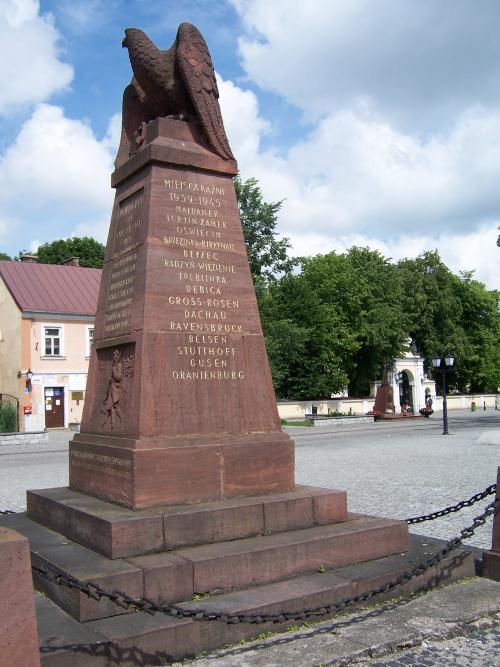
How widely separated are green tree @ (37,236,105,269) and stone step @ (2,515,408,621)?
143 feet

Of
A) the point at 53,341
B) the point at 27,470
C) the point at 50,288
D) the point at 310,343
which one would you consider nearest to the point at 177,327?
the point at 27,470

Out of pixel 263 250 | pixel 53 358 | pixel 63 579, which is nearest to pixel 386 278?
pixel 263 250

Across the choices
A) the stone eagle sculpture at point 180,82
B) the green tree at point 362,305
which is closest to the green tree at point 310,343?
the green tree at point 362,305

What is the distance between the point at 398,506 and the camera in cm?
947

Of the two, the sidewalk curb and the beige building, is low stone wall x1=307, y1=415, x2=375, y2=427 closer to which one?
the beige building

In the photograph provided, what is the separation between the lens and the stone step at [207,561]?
440 centimetres

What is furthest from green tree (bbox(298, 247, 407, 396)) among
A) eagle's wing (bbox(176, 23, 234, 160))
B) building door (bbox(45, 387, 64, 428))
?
eagle's wing (bbox(176, 23, 234, 160))

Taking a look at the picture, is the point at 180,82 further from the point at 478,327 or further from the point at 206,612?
the point at 478,327

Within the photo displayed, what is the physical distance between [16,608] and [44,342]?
32.7m

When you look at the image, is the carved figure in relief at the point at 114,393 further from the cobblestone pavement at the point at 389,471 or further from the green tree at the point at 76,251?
the green tree at the point at 76,251

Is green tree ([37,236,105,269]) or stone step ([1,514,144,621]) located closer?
stone step ([1,514,144,621])

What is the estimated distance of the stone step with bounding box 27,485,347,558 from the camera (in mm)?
4891

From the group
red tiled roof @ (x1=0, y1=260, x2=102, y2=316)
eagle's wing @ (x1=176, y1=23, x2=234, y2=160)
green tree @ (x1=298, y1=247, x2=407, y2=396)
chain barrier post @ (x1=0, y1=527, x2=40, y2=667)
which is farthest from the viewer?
green tree @ (x1=298, y1=247, x2=407, y2=396)

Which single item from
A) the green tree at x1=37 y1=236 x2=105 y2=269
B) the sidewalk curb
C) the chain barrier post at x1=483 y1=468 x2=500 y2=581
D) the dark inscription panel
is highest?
the green tree at x1=37 y1=236 x2=105 y2=269
